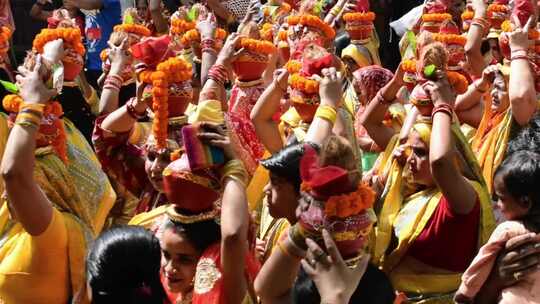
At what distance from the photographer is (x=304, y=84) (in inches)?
196

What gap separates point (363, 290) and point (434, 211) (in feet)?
4.15

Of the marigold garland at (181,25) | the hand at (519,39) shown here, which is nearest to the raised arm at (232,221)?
the hand at (519,39)

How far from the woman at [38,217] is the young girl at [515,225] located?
5.03ft

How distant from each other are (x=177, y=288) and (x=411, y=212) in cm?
130

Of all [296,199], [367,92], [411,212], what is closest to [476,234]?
[411,212]

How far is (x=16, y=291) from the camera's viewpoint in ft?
13.1

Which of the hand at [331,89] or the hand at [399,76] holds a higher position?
the hand at [331,89]

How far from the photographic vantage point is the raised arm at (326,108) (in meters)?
4.15

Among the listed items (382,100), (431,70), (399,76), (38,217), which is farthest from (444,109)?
(38,217)

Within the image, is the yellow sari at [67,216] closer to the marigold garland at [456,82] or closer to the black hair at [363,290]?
the black hair at [363,290]

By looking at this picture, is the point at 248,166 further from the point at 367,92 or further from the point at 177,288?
the point at 177,288

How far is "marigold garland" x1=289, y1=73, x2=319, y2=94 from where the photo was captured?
495 centimetres

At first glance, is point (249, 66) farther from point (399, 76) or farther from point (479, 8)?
point (479, 8)

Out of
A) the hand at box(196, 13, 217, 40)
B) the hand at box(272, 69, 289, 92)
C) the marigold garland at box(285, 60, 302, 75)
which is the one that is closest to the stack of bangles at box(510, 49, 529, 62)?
the marigold garland at box(285, 60, 302, 75)
